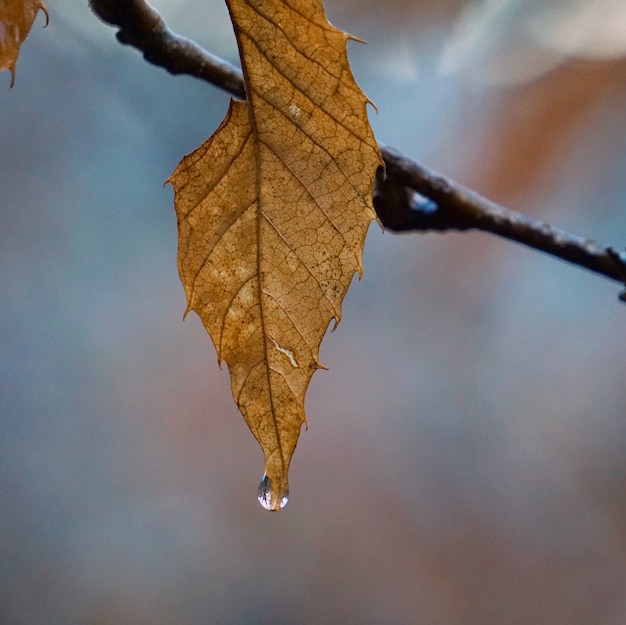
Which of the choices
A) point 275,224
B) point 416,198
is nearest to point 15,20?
point 275,224

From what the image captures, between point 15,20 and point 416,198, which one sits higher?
point 416,198

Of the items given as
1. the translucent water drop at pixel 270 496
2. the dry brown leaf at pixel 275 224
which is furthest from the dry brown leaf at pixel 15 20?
the translucent water drop at pixel 270 496

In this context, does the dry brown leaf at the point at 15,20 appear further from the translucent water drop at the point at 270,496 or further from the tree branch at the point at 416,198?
the translucent water drop at the point at 270,496

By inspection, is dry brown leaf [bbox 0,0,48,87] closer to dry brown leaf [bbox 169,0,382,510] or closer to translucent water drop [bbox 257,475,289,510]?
dry brown leaf [bbox 169,0,382,510]

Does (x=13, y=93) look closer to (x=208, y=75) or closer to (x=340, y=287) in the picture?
(x=208, y=75)

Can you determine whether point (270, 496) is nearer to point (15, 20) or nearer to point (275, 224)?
point (275, 224)

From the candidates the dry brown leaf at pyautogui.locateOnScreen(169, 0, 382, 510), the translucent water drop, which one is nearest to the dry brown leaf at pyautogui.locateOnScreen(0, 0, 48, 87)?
the dry brown leaf at pyautogui.locateOnScreen(169, 0, 382, 510)

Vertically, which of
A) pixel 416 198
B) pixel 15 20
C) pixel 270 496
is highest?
pixel 416 198
